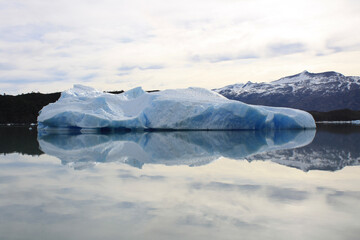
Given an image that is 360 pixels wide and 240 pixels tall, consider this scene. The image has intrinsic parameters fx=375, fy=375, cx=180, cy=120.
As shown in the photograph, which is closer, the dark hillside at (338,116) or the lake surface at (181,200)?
the lake surface at (181,200)

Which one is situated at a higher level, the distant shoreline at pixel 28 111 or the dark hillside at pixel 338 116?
the distant shoreline at pixel 28 111

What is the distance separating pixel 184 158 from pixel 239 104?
9829mm

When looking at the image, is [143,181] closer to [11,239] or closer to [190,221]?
[190,221]

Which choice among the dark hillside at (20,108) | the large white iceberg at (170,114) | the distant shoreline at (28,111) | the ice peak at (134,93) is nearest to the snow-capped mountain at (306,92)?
the distant shoreline at (28,111)

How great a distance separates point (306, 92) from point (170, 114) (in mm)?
107801

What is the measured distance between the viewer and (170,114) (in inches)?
677

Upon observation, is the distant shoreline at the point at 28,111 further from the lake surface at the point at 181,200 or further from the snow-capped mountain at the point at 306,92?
the lake surface at the point at 181,200

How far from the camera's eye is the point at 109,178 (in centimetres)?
460

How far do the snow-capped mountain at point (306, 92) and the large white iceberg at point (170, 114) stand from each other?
88367 mm

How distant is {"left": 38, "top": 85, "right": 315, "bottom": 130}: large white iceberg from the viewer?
1686 centimetres

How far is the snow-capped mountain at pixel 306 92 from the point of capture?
10338 cm

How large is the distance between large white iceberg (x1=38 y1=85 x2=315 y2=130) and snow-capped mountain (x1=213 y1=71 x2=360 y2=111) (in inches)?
3479

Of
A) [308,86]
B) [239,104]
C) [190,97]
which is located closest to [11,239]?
[239,104]

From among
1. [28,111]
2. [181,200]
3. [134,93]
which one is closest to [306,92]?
[28,111]
